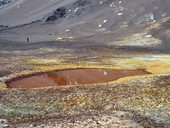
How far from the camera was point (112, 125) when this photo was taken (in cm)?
3200

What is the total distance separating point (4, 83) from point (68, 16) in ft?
457

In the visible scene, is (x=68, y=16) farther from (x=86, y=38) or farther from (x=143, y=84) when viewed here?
(x=143, y=84)

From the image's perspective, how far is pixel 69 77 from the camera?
61.5 meters

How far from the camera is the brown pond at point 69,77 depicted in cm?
5662

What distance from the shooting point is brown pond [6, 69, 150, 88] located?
56.6 meters

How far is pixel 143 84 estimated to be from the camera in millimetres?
49188

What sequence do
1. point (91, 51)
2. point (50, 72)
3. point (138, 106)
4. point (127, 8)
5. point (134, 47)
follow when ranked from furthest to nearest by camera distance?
point (127, 8) → point (134, 47) → point (91, 51) → point (50, 72) → point (138, 106)

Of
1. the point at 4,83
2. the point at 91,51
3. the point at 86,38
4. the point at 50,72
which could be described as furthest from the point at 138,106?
the point at 86,38

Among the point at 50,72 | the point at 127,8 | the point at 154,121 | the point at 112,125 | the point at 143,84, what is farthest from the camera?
the point at 127,8

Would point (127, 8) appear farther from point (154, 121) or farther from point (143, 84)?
point (154, 121)

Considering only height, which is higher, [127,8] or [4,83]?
[127,8]

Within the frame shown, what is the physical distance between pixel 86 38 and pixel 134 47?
35.5 m

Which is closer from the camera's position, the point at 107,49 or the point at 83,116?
the point at 83,116

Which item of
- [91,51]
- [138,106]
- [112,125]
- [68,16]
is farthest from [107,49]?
[68,16]
